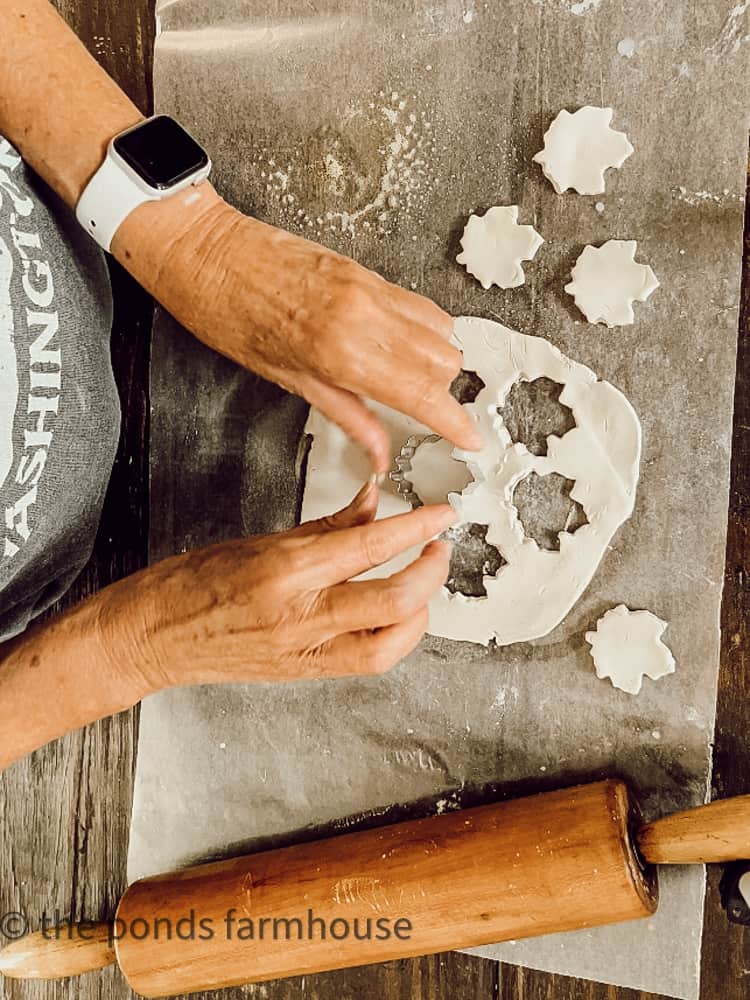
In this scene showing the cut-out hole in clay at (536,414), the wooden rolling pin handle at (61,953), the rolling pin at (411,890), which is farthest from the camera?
the wooden rolling pin handle at (61,953)

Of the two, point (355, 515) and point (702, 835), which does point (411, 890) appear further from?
point (355, 515)

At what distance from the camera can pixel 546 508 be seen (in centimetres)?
91

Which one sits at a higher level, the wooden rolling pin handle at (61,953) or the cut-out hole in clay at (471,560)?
the cut-out hole in clay at (471,560)

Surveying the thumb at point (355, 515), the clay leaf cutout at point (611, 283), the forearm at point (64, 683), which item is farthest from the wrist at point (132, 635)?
the clay leaf cutout at point (611, 283)

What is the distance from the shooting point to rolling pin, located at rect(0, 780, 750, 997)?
0.80m

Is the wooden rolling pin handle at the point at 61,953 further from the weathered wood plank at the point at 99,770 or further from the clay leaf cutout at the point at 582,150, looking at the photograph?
the clay leaf cutout at the point at 582,150

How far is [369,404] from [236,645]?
0.30 meters

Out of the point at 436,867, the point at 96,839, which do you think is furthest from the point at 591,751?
the point at 96,839

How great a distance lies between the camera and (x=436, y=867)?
2.79 feet

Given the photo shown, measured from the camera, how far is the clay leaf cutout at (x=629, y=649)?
863mm

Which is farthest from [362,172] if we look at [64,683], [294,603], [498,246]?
Answer: [64,683]

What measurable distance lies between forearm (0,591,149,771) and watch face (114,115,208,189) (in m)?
0.39

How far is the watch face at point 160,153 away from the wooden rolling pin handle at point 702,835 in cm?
71

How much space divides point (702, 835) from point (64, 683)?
0.60 m
